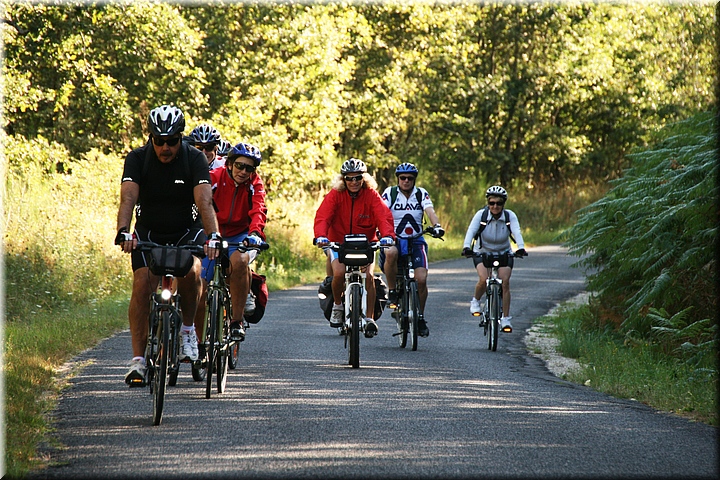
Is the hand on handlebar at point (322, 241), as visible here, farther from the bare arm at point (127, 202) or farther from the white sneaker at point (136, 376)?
the white sneaker at point (136, 376)

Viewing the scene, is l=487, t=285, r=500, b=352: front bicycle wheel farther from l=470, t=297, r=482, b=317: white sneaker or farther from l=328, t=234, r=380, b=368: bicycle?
l=328, t=234, r=380, b=368: bicycle

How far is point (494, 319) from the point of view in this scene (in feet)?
39.9

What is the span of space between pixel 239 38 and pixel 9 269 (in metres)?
11.9

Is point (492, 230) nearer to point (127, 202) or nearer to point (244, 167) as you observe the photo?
point (244, 167)

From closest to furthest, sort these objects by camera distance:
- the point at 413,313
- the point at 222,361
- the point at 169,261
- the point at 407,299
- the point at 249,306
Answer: the point at 169,261
the point at 222,361
the point at 249,306
the point at 413,313
the point at 407,299

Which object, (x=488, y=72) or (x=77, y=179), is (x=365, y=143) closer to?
(x=488, y=72)

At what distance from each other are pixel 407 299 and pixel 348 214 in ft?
4.70

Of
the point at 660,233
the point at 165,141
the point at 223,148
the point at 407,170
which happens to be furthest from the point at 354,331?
the point at 660,233

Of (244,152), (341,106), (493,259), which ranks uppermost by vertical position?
(341,106)

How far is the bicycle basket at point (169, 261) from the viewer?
698cm

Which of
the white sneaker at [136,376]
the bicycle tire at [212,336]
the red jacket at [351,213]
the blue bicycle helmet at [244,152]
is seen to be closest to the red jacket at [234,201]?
the blue bicycle helmet at [244,152]

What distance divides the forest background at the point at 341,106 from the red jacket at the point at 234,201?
81.6 inches

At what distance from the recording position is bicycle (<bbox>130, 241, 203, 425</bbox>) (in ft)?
22.6

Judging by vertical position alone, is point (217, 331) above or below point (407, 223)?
below
